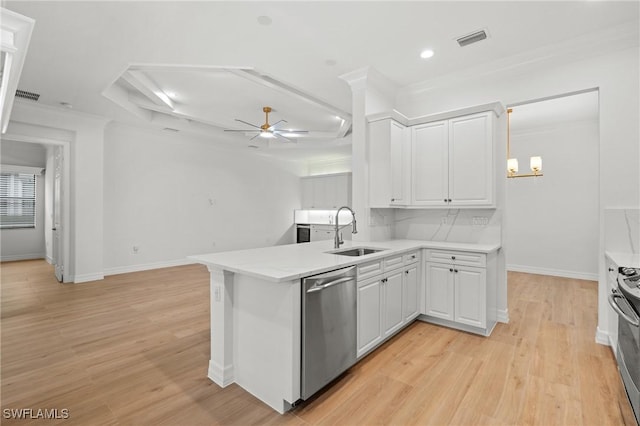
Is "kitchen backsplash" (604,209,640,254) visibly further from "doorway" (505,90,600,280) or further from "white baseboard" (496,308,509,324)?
"doorway" (505,90,600,280)

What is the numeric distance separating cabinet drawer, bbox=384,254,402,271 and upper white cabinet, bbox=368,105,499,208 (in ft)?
2.62

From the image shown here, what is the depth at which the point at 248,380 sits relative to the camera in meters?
2.14

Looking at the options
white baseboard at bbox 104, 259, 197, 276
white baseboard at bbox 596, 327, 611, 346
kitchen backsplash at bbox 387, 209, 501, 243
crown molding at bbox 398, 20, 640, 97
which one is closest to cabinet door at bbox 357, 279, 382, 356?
kitchen backsplash at bbox 387, 209, 501, 243

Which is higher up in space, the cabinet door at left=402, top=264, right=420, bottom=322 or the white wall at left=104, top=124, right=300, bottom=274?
the white wall at left=104, top=124, right=300, bottom=274

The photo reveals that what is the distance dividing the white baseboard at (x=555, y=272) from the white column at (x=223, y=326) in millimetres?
6176

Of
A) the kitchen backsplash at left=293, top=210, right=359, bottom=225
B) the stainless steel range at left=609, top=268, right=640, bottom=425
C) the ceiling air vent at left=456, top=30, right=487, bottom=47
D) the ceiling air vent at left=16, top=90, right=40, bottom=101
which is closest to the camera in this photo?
the stainless steel range at left=609, top=268, right=640, bottom=425

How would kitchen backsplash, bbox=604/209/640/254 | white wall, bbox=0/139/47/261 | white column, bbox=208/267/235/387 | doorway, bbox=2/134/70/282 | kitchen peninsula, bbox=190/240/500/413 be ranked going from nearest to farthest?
1. kitchen peninsula, bbox=190/240/500/413
2. white column, bbox=208/267/235/387
3. kitchen backsplash, bbox=604/209/640/254
4. doorway, bbox=2/134/70/282
5. white wall, bbox=0/139/47/261

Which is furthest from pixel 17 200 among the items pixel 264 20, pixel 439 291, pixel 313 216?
pixel 439 291

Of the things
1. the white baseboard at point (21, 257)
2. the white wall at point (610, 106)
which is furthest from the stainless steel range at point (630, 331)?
the white baseboard at point (21, 257)

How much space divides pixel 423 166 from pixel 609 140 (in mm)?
1751

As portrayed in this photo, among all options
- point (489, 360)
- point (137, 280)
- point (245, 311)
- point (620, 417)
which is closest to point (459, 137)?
point (489, 360)

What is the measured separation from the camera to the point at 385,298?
9.23ft

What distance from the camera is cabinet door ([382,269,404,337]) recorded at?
282 cm

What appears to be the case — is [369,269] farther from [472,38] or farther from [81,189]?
[81,189]
